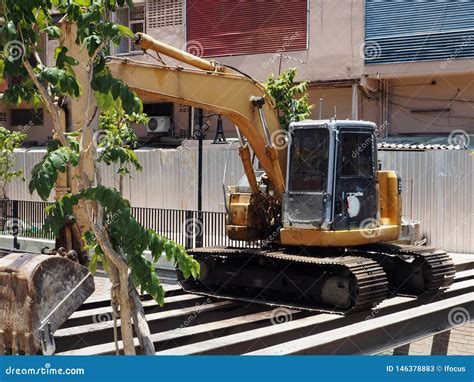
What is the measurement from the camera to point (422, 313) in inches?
419

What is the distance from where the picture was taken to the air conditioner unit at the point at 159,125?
28547 millimetres

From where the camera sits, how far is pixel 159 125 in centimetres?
2856

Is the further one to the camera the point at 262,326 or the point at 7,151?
the point at 7,151

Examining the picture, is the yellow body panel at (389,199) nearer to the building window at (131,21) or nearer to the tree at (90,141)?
the tree at (90,141)

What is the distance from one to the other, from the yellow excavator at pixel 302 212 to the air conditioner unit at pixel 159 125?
15.5 m

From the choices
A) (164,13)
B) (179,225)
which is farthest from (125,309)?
(164,13)

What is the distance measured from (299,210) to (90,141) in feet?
20.4

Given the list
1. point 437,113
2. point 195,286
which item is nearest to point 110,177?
point 437,113

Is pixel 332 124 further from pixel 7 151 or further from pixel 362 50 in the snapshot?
pixel 7 151

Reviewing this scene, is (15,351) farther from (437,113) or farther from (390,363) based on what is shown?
(437,113)

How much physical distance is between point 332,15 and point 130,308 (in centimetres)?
1944

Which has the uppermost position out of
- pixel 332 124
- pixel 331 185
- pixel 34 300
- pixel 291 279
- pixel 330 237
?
pixel 332 124

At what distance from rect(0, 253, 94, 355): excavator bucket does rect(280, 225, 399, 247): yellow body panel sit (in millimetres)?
4190

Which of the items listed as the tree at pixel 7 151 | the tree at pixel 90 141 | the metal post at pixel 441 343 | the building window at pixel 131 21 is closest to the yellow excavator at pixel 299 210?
the metal post at pixel 441 343
